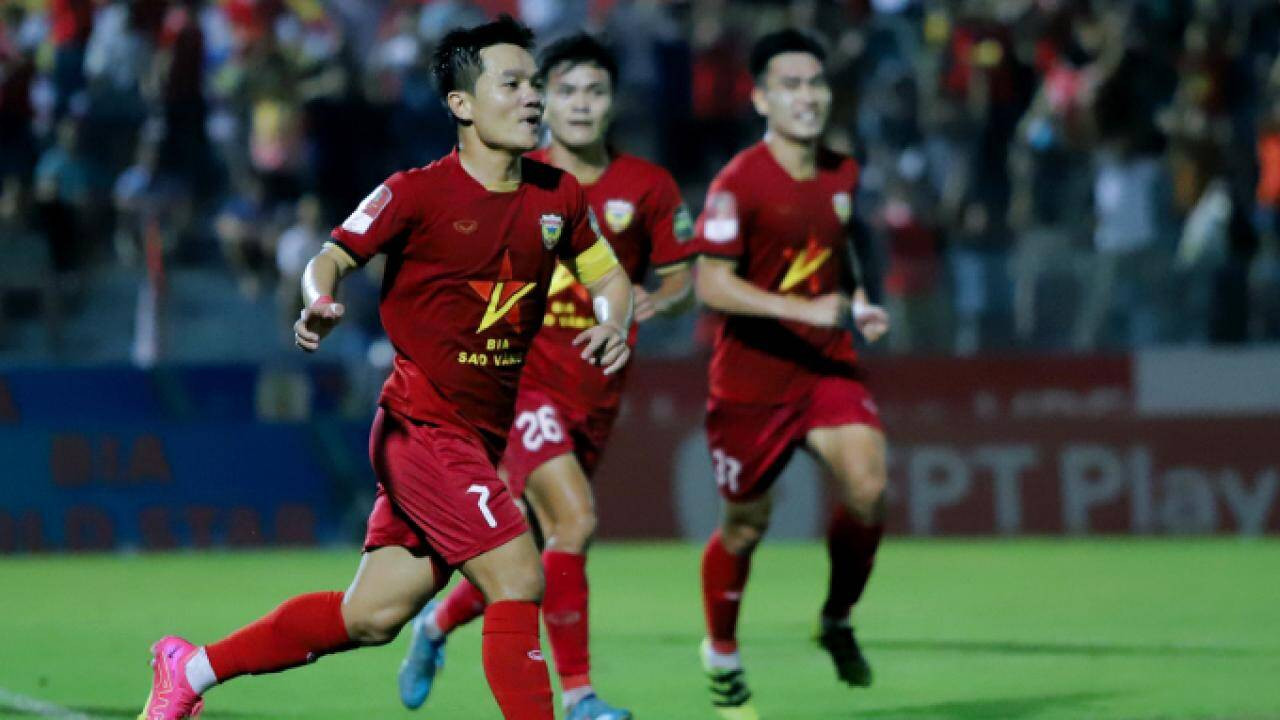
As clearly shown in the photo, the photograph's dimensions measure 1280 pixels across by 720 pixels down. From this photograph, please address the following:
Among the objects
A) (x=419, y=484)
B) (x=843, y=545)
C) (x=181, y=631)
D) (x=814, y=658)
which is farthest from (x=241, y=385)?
(x=419, y=484)

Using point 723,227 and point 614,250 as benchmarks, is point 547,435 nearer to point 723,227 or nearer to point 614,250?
point 614,250

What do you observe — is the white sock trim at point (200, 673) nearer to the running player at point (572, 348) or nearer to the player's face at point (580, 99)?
the running player at point (572, 348)

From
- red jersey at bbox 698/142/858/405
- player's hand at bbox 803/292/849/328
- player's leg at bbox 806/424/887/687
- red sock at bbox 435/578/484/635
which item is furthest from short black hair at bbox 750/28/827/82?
Answer: red sock at bbox 435/578/484/635

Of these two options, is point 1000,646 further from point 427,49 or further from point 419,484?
point 427,49

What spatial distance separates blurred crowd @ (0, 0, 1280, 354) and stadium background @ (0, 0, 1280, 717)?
1.2 inches

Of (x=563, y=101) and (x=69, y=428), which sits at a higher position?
(x=563, y=101)

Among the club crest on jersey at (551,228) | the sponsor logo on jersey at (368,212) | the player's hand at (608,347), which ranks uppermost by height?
the sponsor logo on jersey at (368,212)

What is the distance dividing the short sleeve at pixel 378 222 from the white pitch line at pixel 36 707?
2603mm

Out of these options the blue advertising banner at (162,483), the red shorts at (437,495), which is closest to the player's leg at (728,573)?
the red shorts at (437,495)

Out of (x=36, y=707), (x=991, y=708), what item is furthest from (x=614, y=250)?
(x=36, y=707)

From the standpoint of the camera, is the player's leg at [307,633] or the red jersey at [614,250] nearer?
the player's leg at [307,633]

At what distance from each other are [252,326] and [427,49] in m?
2.67

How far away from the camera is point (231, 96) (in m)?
16.9

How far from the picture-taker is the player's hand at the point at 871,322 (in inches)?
290
